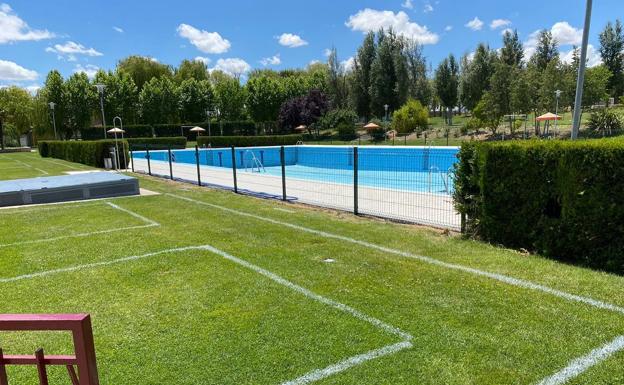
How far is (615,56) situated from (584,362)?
71935mm

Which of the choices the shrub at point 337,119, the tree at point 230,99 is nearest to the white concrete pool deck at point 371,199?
the shrub at point 337,119

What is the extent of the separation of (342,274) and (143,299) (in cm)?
216

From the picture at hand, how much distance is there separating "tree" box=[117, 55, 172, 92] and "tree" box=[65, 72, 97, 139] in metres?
14.0

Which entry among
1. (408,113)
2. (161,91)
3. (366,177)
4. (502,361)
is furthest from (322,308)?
(161,91)

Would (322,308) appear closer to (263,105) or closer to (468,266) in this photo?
(468,266)

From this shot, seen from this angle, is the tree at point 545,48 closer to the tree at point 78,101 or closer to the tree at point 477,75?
the tree at point 477,75

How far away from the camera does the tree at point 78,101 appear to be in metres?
52.4

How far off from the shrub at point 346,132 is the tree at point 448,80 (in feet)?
59.4

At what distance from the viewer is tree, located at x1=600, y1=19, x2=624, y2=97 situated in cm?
5922

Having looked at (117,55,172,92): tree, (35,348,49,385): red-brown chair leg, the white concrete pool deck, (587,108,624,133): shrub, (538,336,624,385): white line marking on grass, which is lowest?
the white concrete pool deck

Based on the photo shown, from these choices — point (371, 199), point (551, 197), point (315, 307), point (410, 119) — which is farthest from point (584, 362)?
point (410, 119)

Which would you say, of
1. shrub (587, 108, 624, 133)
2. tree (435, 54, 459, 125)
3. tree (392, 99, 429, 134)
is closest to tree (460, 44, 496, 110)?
tree (435, 54, 459, 125)

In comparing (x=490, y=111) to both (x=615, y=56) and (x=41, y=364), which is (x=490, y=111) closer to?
(x=615, y=56)

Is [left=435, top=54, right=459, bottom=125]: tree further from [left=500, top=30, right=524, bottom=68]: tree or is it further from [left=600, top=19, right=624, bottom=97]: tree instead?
[left=600, top=19, right=624, bottom=97]: tree
